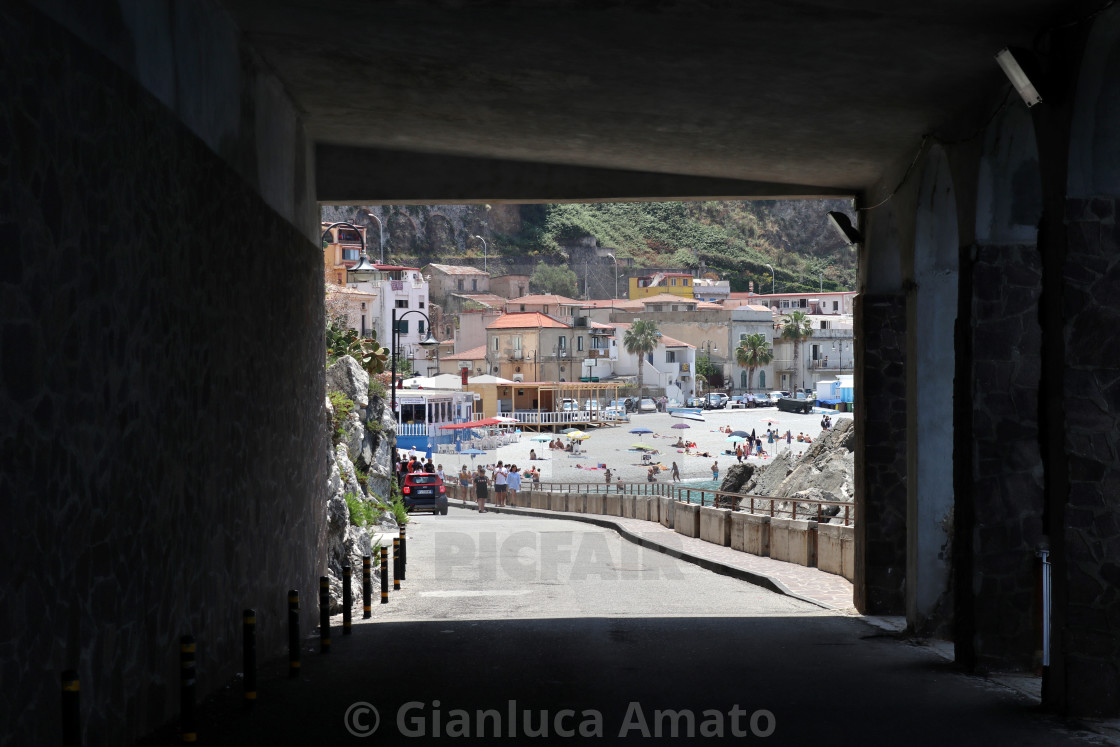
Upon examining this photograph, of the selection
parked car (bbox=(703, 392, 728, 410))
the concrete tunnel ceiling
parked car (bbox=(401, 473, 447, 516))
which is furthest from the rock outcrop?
parked car (bbox=(703, 392, 728, 410))

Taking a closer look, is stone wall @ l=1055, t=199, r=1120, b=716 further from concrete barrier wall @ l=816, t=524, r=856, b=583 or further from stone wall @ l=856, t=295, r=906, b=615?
concrete barrier wall @ l=816, t=524, r=856, b=583

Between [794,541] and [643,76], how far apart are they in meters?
13.2

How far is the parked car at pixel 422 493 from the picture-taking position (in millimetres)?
41344

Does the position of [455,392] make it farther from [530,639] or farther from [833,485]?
[530,639]

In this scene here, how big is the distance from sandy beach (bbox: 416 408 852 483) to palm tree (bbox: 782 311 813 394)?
84.2 feet

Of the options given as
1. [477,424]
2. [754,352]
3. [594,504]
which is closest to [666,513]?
[594,504]

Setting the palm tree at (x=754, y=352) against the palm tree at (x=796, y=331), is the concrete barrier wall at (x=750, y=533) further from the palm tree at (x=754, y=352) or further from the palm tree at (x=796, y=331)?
the palm tree at (x=796, y=331)

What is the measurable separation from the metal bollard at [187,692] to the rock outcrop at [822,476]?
2049 cm

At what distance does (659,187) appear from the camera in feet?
54.3

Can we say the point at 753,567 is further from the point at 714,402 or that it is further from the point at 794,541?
the point at 714,402

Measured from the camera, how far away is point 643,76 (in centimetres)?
1145

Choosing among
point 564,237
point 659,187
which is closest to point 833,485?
point 659,187

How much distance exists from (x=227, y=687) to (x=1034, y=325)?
7.62 metres

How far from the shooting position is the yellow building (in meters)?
165
